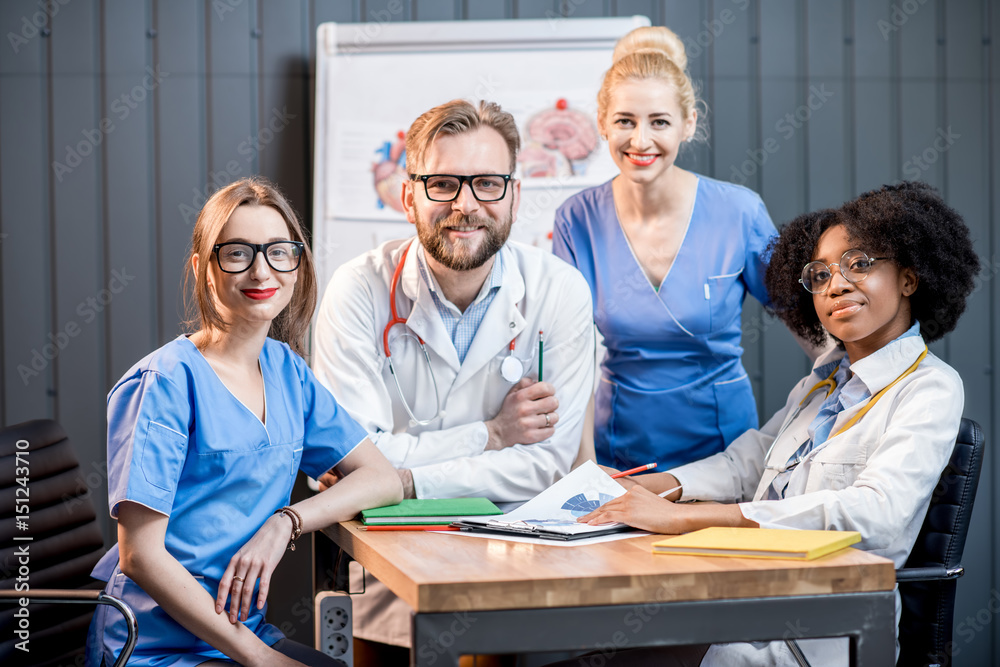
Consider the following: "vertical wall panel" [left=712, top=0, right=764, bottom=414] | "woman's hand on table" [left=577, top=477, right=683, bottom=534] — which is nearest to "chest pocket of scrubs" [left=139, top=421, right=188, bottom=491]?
"woman's hand on table" [left=577, top=477, right=683, bottom=534]

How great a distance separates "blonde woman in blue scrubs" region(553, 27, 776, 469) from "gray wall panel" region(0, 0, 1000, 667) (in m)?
0.71

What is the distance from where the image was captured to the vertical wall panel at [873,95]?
10.4 feet

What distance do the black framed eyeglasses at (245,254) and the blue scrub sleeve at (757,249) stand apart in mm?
1324

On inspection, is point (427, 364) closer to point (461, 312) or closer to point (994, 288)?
point (461, 312)

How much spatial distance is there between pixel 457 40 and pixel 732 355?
1354mm

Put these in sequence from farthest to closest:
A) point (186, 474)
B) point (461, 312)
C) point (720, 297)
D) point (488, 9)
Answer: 1. point (488, 9)
2. point (720, 297)
3. point (461, 312)
4. point (186, 474)

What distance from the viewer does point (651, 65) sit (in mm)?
2264

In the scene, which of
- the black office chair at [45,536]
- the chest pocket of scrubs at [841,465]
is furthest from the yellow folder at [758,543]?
the black office chair at [45,536]

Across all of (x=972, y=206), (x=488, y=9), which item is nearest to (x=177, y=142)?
(x=488, y=9)

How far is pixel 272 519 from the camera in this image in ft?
4.86

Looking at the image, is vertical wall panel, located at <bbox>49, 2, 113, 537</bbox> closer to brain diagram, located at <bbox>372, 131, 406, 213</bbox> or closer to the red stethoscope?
brain diagram, located at <bbox>372, 131, 406, 213</bbox>

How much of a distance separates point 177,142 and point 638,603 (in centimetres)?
248

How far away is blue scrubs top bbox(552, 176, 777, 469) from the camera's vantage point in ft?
7.77

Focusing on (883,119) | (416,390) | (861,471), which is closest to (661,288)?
(416,390)
